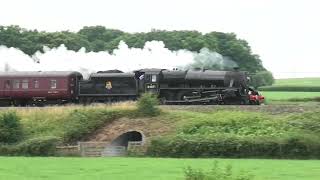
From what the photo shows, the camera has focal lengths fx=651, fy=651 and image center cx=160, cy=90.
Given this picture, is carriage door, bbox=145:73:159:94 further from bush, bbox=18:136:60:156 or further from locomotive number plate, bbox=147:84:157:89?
bush, bbox=18:136:60:156

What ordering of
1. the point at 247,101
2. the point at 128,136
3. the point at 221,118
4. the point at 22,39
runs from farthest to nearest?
the point at 22,39 → the point at 247,101 → the point at 128,136 → the point at 221,118

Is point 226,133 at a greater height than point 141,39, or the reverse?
point 141,39

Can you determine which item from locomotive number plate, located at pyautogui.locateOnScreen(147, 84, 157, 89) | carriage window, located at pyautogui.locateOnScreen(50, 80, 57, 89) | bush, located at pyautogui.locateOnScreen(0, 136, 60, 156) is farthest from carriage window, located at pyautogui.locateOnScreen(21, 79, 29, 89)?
bush, located at pyautogui.locateOnScreen(0, 136, 60, 156)

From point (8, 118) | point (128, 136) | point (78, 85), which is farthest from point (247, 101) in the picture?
point (8, 118)

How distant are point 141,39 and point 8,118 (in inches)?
2975

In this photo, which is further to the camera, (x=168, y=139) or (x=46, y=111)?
(x=46, y=111)

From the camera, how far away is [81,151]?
41.8 metres

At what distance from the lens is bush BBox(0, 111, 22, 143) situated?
141 feet

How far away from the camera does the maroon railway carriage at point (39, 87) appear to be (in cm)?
5456

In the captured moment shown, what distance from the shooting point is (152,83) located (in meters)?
53.1

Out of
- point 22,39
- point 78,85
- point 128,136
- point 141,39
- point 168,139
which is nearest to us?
point 168,139

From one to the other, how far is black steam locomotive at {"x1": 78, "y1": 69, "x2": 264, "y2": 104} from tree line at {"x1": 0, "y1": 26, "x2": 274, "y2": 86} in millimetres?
53717

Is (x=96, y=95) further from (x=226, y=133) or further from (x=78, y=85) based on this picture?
(x=226, y=133)

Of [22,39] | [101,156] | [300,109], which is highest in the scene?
[22,39]
